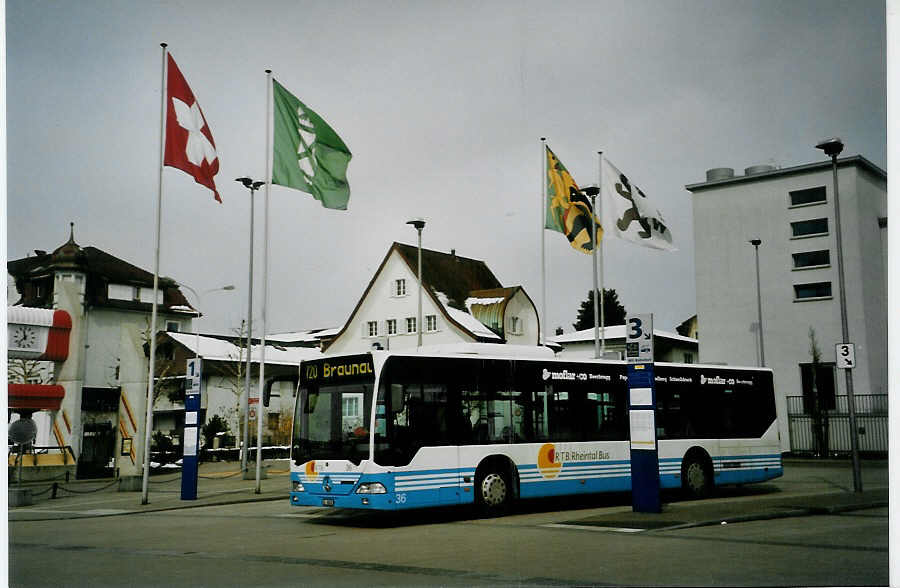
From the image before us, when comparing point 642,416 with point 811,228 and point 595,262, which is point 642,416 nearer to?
point 811,228

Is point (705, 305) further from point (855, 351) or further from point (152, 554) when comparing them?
point (152, 554)

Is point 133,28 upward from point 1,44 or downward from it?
upward

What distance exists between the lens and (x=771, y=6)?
13.2 meters

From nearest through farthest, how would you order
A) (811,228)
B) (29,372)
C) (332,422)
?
(332,422) → (811,228) → (29,372)

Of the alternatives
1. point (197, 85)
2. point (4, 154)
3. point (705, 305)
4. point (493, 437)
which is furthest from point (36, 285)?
point (705, 305)

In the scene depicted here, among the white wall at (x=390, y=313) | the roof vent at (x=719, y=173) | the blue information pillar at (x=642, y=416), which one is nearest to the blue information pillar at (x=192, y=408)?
the white wall at (x=390, y=313)

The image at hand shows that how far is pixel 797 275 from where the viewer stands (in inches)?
581

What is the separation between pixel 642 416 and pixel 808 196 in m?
4.09

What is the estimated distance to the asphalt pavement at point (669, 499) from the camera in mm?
13219

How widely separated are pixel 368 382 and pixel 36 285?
894 centimetres

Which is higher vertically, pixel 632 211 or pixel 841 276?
pixel 632 211

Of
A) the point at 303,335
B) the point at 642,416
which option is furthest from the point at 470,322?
the point at 642,416

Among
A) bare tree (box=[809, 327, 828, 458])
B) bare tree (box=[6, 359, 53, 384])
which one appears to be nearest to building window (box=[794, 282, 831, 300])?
bare tree (box=[809, 327, 828, 458])

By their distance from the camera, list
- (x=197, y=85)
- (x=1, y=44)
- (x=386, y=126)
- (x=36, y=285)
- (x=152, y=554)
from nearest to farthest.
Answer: (x=152, y=554) → (x=1, y=44) → (x=386, y=126) → (x=197, y=85) → (x=36, y=285)
